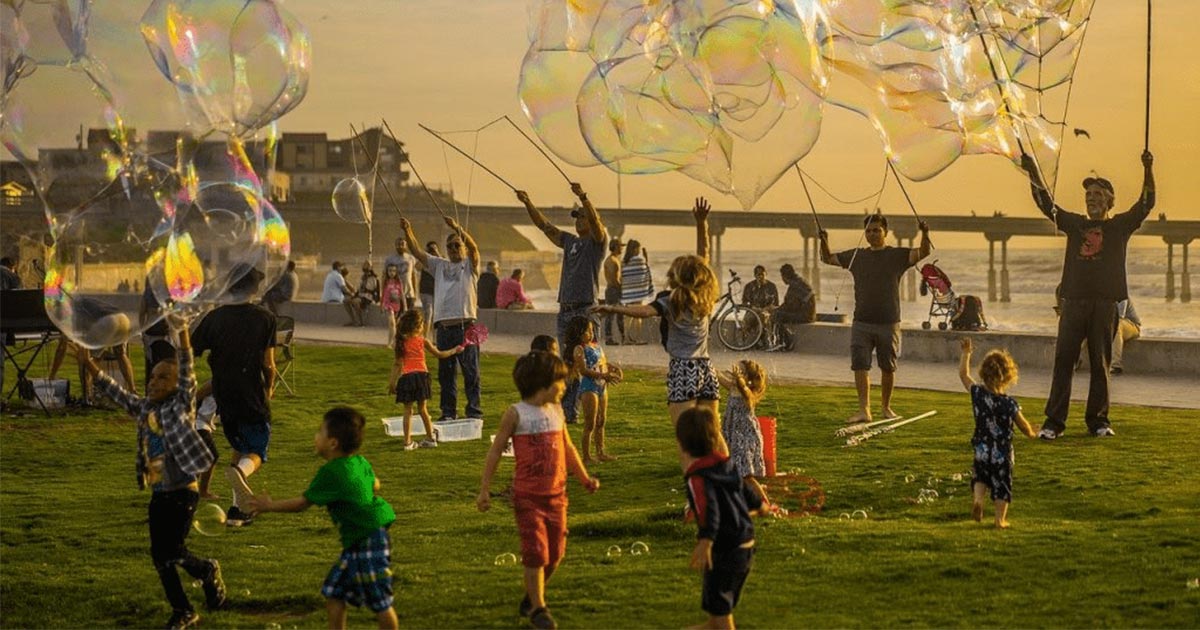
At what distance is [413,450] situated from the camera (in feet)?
44.5

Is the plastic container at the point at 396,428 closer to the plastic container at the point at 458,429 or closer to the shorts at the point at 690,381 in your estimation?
the plastic container at the point at 458,429

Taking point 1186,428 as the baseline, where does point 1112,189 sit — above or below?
above

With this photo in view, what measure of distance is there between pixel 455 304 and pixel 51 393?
15.9ft

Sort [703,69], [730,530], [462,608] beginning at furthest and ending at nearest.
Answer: [703,69]
[462,608]
[730,530]

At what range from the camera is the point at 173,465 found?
780cm

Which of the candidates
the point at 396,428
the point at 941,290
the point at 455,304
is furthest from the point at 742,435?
the point at 941,290

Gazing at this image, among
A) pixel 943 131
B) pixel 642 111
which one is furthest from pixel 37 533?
pixel 943 131

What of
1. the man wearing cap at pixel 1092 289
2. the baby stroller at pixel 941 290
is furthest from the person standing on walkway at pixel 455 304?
the baby stroller at pixel 941 290

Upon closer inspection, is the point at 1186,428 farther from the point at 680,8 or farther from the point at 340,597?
the point at 340,597

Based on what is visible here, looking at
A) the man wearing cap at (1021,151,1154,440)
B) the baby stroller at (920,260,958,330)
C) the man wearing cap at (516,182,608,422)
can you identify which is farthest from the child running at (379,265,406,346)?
the man wearing cap at (1021,151,1154,440)

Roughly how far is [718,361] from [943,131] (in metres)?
11.4

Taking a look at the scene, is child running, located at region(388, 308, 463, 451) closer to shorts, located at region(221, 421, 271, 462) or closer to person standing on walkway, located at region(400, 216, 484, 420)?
person standing on walkway, located at region(400, 216, 484, 420)

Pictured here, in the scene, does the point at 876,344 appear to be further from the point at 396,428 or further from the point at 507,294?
the point at 507,294

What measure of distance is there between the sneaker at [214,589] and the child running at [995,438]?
4165 millimetres
